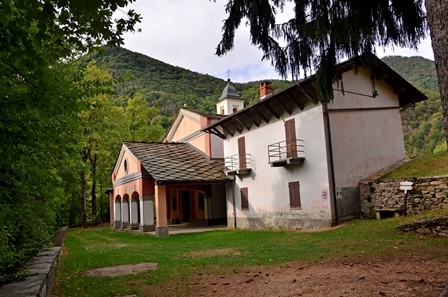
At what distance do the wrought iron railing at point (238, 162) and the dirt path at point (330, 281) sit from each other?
11396 mm

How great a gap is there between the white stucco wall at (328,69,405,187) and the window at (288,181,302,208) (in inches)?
77.2

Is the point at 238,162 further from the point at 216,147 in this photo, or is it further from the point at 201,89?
the point at 201,89

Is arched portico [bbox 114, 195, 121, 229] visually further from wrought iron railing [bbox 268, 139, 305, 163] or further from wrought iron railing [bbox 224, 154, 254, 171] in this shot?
wrought iron railing [bbox 268, 139, 305, 163]

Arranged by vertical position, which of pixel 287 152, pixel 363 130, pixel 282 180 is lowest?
pixel 282 180

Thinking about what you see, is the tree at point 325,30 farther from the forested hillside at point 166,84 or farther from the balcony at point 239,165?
the forested hillside at point 166,84

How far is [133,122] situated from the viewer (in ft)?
109

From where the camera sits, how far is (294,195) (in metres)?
16.0

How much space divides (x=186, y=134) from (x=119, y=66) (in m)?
56.8

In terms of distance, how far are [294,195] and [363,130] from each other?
411cm

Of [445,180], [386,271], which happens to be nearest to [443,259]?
[386,271]

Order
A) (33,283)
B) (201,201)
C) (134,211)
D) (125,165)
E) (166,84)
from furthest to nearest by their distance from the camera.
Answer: (166,84) < (201,201) < (125,165) < (134,211) < (33,283)

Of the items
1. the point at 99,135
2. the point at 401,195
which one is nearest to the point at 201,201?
the point at 99,135

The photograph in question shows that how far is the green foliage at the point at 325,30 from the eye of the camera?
6184mm

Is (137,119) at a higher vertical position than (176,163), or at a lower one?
higher
